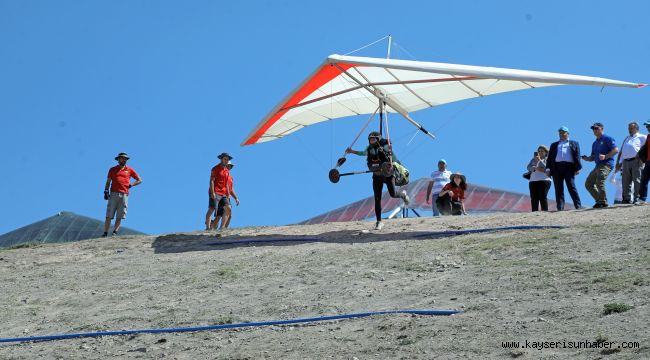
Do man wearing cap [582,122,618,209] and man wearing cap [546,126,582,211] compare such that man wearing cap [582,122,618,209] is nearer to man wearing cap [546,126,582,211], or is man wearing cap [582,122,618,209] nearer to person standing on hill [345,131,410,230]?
man wearing cap [546,126,582,211]

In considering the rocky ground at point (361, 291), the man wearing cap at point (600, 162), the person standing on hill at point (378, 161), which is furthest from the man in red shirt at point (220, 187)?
the man wearing cap at point (600, 162)

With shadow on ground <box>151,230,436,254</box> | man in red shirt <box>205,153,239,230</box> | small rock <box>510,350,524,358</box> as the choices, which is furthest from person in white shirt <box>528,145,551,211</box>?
small rock <box>510,350,524,358</box>

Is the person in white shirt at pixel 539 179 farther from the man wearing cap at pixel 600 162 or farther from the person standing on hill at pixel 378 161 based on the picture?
the person standing on hill at pixel 378 161

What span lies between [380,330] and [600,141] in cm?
855

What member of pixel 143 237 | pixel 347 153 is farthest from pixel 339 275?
pixel 143 237

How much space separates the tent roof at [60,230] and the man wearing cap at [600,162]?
53.3ft

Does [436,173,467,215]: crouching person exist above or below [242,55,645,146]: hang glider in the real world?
below

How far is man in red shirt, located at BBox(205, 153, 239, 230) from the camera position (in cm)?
1981

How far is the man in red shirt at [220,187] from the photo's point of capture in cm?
1981

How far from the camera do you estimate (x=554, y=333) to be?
9.56 metres

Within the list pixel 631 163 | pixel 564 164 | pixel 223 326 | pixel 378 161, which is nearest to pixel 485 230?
pixel 378 161

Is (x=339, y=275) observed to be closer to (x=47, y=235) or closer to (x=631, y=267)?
(x=631, y=267)

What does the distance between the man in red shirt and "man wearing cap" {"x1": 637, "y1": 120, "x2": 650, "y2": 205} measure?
770cm

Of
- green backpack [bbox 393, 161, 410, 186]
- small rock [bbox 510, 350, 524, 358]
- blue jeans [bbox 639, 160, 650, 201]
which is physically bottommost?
small rock [bbox 510, 350, 524, 358]
